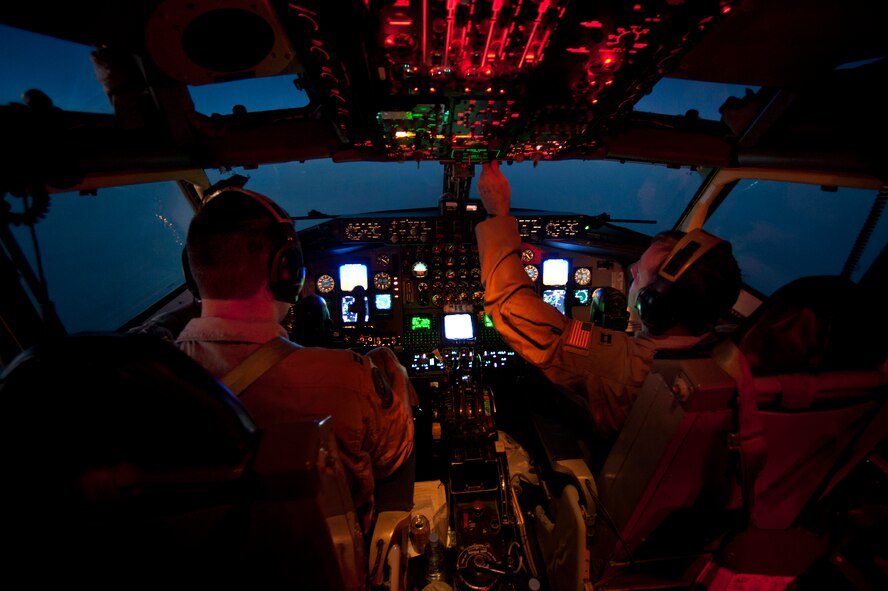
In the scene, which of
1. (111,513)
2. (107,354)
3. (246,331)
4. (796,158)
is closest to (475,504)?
(246,331)

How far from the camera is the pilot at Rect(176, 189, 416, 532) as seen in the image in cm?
98

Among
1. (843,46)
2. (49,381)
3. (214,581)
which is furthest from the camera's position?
(843,46)

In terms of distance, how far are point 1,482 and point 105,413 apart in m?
0.15

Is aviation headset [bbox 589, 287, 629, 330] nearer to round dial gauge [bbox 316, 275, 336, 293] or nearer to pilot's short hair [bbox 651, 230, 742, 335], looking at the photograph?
pilot's short hair [bbox 651, 230, 742, 335]

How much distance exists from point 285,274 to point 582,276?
2.36m

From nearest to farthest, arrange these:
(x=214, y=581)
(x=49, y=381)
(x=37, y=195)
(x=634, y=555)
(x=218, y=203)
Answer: (x=49, y=381), (x=214, y=581), (x=37, y=195), (x=218, y=203), (x=634, y=555)

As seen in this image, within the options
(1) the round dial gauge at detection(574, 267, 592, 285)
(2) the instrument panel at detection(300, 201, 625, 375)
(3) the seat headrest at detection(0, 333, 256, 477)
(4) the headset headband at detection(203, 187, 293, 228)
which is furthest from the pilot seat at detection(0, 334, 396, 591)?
(1) the round dial gauge at detection(574, 267, 592, 285)

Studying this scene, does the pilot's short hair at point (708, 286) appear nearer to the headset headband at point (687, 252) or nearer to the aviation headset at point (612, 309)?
the headset headband at point (687, 252)

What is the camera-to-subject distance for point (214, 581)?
59 centimetres

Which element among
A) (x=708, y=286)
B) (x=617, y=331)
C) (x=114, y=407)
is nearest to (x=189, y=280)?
(x=114, y=407)

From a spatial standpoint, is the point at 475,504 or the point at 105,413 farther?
the point at 475,504

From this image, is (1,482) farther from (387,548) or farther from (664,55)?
(664,55)

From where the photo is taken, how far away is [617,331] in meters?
1.39

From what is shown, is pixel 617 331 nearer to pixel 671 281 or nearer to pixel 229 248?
pixel 671 281
